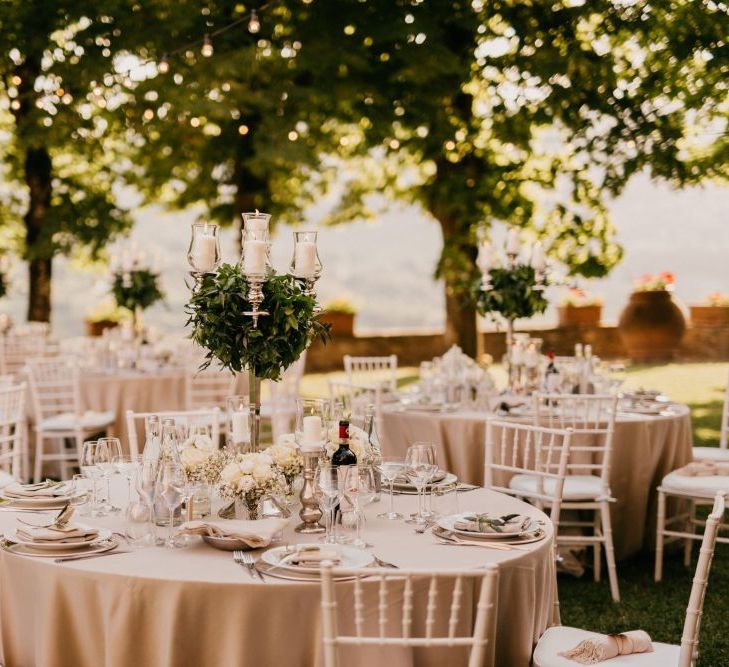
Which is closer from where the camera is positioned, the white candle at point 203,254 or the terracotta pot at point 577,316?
the white candle at point 203,254

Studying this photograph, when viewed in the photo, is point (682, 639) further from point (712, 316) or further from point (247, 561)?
point (712, 316)

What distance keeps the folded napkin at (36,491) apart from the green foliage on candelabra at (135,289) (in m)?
5.50

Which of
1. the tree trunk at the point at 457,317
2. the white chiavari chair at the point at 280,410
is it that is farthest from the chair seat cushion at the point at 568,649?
the tree trunk at the point at 457,317

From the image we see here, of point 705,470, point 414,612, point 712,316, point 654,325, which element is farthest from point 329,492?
point 712,316

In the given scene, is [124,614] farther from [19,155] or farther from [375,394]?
[19,155]

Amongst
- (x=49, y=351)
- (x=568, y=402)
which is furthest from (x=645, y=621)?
(x=49, y=351)

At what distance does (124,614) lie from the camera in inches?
109

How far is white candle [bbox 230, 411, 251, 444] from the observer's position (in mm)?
3514

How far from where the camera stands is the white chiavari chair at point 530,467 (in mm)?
4723

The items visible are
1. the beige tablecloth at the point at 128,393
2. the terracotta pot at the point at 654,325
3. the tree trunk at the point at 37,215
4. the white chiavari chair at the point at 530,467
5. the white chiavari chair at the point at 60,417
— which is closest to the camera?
the white chiavari chair at the point at 530,467

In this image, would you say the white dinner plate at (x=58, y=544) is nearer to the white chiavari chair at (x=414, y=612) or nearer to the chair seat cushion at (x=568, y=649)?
the white chiavari chair at (x=414, y=612)

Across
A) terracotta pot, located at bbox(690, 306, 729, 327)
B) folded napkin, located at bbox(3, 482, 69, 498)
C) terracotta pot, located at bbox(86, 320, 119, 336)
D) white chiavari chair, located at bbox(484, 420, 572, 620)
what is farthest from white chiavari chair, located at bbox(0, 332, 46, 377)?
terracotta pot, located at bbox(690, 306, 729, 327)

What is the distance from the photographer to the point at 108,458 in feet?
11.4

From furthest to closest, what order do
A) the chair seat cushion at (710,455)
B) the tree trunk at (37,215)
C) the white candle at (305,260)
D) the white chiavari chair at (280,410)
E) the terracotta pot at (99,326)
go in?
the terracotta pot at (99,326) → the tree trunk at (37,215) → the white chiavari chair at (280,410) → the chair seat cushion at (710,455) → the white candle at (305,260)
